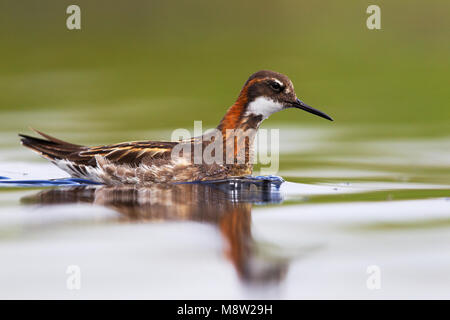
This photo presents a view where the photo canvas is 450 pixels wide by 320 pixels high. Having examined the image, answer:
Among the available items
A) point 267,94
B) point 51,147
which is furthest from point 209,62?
point 267,94

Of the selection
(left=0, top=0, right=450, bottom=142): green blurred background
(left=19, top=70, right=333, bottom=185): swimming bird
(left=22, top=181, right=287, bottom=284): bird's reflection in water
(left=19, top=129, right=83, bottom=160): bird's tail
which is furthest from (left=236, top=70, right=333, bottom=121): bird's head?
(left=0, top=0, right=450, bottom=142): green blurred background

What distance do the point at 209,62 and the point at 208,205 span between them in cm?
999

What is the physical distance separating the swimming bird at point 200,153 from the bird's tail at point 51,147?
6 cm

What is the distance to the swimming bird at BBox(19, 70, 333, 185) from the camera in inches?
382

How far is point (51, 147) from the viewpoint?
10344mm

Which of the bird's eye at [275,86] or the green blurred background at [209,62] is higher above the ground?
the green blurred background at [209,62]

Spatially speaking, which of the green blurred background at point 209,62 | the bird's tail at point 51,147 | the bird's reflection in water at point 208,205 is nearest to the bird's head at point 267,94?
the bird's reflection in water at point 208,205

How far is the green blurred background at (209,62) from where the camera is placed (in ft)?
45.4

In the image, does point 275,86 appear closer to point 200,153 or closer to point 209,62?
point 200,153

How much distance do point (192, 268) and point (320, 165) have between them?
4827 mm

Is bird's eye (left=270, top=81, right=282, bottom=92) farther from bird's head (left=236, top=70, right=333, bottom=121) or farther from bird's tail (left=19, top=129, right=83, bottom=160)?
bird's tail (left=19, top=129, right=83, bottom=160)

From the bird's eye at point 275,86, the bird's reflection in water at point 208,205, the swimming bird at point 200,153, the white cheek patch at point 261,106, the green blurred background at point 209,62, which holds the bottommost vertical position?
the bird's reflection in water at point 208,205

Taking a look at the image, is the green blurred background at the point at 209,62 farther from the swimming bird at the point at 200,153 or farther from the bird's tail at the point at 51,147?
the swimming bird at the point at 200,153

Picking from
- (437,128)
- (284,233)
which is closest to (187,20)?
(437,128)
